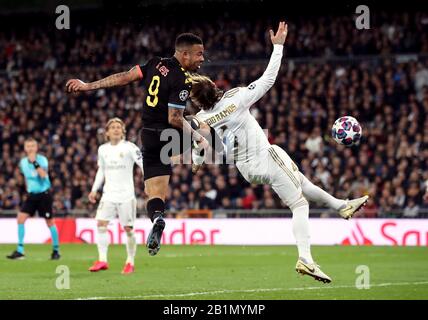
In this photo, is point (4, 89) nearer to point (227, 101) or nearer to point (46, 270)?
point (46, 270)

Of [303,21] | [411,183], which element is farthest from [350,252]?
[303,21]

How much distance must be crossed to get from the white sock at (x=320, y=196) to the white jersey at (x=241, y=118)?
2.34ft

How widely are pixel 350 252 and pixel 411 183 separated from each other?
410cm

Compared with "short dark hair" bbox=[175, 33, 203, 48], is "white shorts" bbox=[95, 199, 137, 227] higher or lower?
lower

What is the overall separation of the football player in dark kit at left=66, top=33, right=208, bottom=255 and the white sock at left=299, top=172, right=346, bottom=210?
1438 millimetres

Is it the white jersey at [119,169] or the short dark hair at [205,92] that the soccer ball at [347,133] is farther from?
the white jersey at [119,169]

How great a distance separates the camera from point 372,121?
26000 mm

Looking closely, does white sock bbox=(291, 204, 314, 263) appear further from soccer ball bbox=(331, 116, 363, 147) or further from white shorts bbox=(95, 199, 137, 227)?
white shorts bbox=(95, 199, 137, 227)

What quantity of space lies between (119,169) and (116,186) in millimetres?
313

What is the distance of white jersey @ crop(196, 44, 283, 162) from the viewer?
1100 centimetres

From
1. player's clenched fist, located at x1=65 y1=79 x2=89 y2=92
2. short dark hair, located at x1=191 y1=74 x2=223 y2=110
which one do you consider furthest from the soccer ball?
player's clenched fist, located at x1=65 y1=79 x2=89 y2=92

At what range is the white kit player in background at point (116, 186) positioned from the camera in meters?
15.3

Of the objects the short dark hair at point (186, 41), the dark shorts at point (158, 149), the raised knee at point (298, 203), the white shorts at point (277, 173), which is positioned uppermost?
the short dark hair at point (186, 41)

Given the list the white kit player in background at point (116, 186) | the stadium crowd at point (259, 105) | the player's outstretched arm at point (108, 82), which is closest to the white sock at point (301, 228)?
the player's outstretched arm at point (108, 82)
